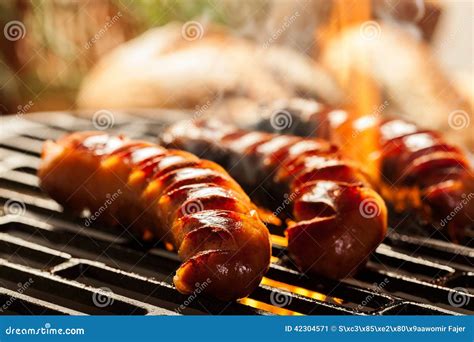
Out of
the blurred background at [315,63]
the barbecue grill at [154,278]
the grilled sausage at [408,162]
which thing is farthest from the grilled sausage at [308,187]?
the blurred background at [315,63]

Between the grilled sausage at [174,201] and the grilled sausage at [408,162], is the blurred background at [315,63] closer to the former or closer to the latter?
the grilled sausage at [408,162]

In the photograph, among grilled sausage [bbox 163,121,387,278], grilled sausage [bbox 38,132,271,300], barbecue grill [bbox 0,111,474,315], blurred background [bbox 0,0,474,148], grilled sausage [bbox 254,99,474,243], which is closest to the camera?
grilled sausage [bbox 38,132,271,300]

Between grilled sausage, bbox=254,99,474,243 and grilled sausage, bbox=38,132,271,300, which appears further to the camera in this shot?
grilled sausage, bbox=254,99,474,243

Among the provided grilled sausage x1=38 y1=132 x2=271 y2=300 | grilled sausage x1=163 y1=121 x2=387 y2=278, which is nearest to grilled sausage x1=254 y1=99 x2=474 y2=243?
grilled sausage x1=163 y1=121 x2=387 y2=278

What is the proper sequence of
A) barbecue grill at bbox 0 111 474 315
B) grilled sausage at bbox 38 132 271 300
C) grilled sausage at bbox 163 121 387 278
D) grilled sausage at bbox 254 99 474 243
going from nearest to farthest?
grilled sausage at bbox 38 132 271 300, barbecue grill at bbox 0 111 474 315, grilled sausage at bbox 163 121 387 278, grilled sausage at bbox 254 99 474 243

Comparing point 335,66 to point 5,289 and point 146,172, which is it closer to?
point 146,172

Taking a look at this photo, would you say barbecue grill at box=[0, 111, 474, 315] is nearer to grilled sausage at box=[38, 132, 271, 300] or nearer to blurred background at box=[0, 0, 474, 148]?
grilled sausage at box=[38, 132, 271, 300]
